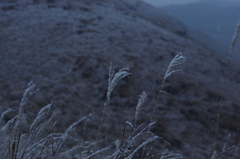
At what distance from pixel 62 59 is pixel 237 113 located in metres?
3.09

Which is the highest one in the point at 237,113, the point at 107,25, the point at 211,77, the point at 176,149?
the point at 107,25

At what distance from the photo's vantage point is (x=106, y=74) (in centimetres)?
390

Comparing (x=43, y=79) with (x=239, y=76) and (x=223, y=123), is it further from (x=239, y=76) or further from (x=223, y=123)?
(x=239, y=76)

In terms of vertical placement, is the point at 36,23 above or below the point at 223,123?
above

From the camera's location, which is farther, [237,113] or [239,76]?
[239,76]

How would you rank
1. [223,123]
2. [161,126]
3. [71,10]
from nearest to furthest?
[161,126]
[223,123]
[71,10]

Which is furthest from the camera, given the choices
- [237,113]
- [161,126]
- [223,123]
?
[237,113]

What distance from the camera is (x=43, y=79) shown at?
3701 mm

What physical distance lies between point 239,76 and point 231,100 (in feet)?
4.42

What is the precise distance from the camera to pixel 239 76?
16.1 ft

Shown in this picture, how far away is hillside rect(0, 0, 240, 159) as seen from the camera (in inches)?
125

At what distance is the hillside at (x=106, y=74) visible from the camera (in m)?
3.18

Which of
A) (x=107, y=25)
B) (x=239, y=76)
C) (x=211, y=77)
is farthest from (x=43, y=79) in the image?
(x=239, y=76)

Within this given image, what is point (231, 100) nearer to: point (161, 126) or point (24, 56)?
point (161, 126)
